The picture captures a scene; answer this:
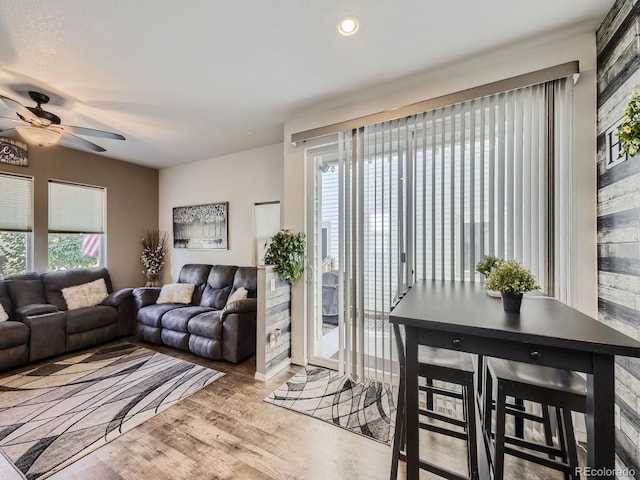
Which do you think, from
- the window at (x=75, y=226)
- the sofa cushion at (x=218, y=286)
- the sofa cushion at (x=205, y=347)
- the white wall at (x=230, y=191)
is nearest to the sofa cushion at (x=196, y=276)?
the sofa cushion at (x=218, y=286)

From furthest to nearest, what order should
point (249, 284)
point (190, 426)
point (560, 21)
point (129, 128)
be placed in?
1. point (249, 284)
2. point (129, 128)
3. point (190, 426)
4. point (560, 21)

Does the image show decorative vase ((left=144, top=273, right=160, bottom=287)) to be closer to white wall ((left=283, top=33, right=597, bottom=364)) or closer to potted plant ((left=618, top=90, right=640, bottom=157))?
white wall ((left=283, top=33, right=597, bottom=364))

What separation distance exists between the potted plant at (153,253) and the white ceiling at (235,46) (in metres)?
2.43

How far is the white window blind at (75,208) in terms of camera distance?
383 centimetres

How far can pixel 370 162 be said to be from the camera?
2.56m

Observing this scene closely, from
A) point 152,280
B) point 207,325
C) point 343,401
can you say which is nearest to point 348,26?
point 343,401

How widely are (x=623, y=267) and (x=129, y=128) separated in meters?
4.76

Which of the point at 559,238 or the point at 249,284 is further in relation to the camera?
the point at 249,284

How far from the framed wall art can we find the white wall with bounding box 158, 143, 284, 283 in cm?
9

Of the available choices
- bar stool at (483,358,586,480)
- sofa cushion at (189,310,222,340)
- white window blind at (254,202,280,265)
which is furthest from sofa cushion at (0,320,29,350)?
bar stool at (483,358,586,480)

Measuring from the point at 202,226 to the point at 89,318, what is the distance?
195 centimetres

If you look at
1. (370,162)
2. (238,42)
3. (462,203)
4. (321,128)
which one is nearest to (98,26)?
Answer: (238,42)

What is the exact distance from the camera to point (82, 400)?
2322 millimetres

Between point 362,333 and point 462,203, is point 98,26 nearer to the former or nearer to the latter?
point 462,203
